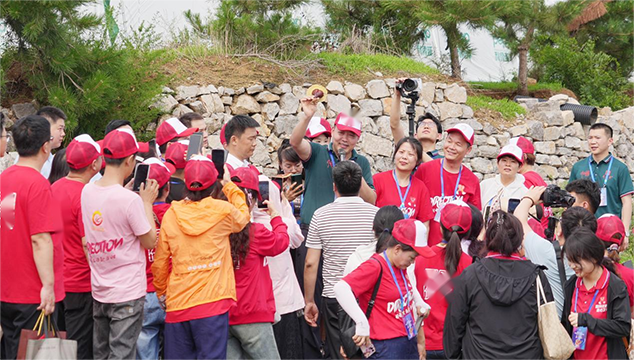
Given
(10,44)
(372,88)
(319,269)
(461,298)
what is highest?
(10,44)

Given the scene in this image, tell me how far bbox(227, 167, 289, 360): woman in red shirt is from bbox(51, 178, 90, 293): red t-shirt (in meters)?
0.96

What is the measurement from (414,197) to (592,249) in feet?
5.18

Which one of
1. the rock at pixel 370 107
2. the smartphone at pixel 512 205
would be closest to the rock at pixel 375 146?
the rock at pixel 370 107

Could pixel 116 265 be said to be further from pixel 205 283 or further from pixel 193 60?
pixel 193 60

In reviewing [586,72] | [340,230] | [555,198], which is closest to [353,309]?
[340,230]

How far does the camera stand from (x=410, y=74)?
39.0 ft

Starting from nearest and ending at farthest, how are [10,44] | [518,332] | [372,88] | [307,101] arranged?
[518,332] → [307,101] → [10,44] → [372,88]

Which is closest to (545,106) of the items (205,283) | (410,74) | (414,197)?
(410,74)

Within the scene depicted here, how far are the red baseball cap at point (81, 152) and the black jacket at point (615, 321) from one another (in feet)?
9.92

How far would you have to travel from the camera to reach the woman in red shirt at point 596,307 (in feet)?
12.8

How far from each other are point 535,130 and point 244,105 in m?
5.78

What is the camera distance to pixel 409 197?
5.26 meters

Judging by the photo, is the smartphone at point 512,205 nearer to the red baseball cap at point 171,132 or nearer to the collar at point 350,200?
the collar at point 350,200

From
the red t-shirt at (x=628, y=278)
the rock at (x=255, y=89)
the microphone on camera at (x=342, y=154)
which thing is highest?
the rock at (x=255, y=89)
